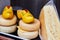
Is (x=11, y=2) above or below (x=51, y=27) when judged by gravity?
above

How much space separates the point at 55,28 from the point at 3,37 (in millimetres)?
306

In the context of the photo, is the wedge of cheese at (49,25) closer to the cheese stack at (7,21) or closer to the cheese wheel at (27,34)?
the cheese wheel at (27,34)

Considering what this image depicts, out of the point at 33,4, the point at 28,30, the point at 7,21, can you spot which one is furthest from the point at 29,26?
the point at 33,4

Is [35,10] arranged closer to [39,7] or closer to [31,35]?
[39,7]

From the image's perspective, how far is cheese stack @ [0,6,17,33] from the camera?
757 mm

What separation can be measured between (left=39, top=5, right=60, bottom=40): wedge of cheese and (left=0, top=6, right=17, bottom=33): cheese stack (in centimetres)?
17

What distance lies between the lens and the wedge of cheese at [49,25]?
757 mm

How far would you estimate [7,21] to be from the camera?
76 centimetres

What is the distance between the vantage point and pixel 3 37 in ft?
2.36

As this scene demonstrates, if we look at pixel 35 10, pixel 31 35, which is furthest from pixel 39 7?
pixel 31 35

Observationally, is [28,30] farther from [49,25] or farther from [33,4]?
[33,4]

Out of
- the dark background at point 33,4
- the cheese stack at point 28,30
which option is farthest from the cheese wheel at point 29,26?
the dark background at point 33,4

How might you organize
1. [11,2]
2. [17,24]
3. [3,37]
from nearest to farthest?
[3,37] → [17,24] → [11,2]

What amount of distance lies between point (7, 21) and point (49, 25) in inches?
9.5
